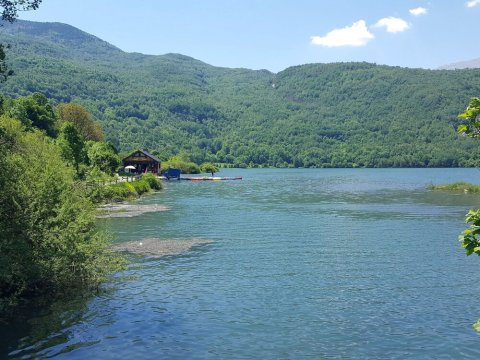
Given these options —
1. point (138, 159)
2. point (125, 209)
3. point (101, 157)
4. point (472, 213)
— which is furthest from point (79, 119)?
point (472, 213)

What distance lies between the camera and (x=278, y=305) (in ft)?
87.0

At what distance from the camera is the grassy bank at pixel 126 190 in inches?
2928

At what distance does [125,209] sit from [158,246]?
2712 cm

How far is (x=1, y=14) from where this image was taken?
23422mm

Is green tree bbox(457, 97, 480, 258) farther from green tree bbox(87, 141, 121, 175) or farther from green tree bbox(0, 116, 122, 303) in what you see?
green tree bbox(87, 141, 121, 175)

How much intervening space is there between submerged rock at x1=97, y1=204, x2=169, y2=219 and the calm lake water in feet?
42.1

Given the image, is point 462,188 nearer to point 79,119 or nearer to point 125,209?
point 125,209

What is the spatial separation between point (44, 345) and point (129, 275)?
1161cm

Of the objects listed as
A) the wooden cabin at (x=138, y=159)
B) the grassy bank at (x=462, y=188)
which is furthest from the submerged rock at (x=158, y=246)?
the wooden cabin at (x=138, y=159)

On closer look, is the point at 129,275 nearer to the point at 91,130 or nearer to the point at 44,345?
the point at 44,345

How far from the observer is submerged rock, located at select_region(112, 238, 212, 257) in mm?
40062

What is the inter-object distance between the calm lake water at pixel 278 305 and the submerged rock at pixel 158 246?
4.28 ft

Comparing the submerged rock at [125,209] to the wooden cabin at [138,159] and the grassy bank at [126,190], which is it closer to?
the grassy bank at [126,190]

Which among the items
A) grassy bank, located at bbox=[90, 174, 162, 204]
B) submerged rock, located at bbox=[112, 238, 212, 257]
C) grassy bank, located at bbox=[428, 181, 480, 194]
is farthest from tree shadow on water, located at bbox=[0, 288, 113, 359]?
grassy bank, located at bbox=[428, 181, 480, 194]
